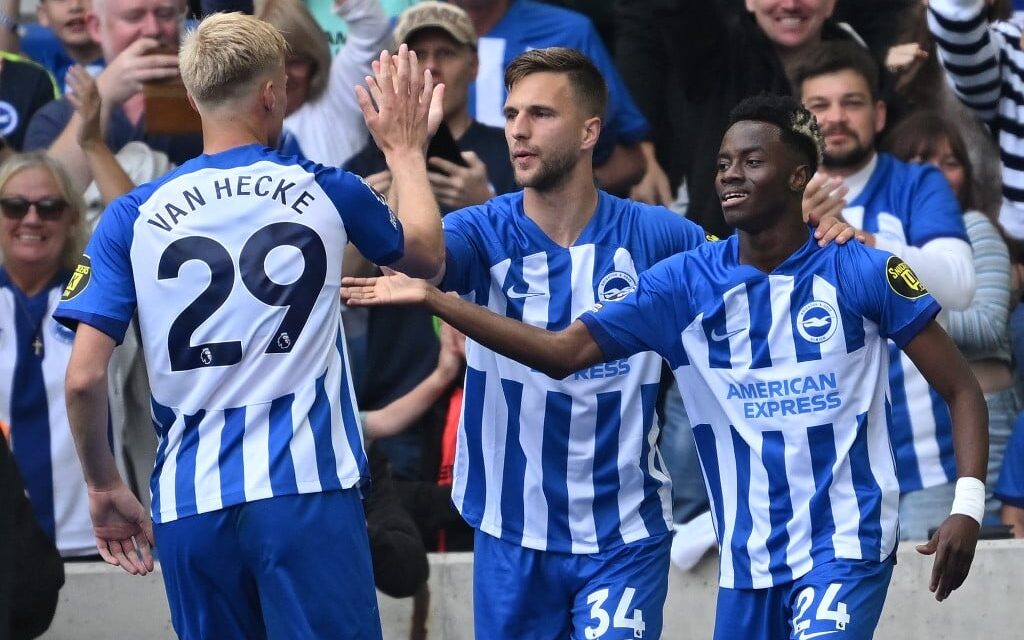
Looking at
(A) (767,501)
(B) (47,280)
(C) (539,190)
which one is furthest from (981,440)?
(B) (47,280)

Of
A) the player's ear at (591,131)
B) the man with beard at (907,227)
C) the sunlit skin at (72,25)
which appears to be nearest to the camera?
the player's ear at (591,131)

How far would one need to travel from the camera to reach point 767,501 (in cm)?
525

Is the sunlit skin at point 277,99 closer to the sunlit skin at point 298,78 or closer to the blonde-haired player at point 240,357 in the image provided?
the blonde-haired player at point 240,357

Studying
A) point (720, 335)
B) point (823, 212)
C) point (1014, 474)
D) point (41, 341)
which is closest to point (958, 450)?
point (720, 335)

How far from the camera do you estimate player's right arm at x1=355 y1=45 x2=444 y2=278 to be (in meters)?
5.21

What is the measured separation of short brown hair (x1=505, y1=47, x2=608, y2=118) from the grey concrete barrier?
2.52 metres

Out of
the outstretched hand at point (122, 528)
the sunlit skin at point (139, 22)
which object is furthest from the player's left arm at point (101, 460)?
the sunlit skin at point (139, 22)

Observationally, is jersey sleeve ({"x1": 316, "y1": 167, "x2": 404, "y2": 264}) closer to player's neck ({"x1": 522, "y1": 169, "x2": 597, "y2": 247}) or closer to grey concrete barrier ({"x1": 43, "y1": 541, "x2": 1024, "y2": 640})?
player's neck ({"x1": 522, "y1": 169, "x2": 597, "y2": 247})

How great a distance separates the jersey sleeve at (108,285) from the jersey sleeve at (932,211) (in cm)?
377

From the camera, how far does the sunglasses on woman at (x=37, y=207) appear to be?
783 centimetres

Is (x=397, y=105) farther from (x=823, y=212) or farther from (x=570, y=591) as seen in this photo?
(x=570, y=591)

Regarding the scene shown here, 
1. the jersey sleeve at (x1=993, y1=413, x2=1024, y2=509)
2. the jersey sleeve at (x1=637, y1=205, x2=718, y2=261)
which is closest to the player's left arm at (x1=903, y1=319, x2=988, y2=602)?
the jersey sleeve at (x1=637, y1=205, x2=718, y2=261)

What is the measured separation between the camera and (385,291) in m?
5.20

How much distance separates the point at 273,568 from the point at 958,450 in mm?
2125
